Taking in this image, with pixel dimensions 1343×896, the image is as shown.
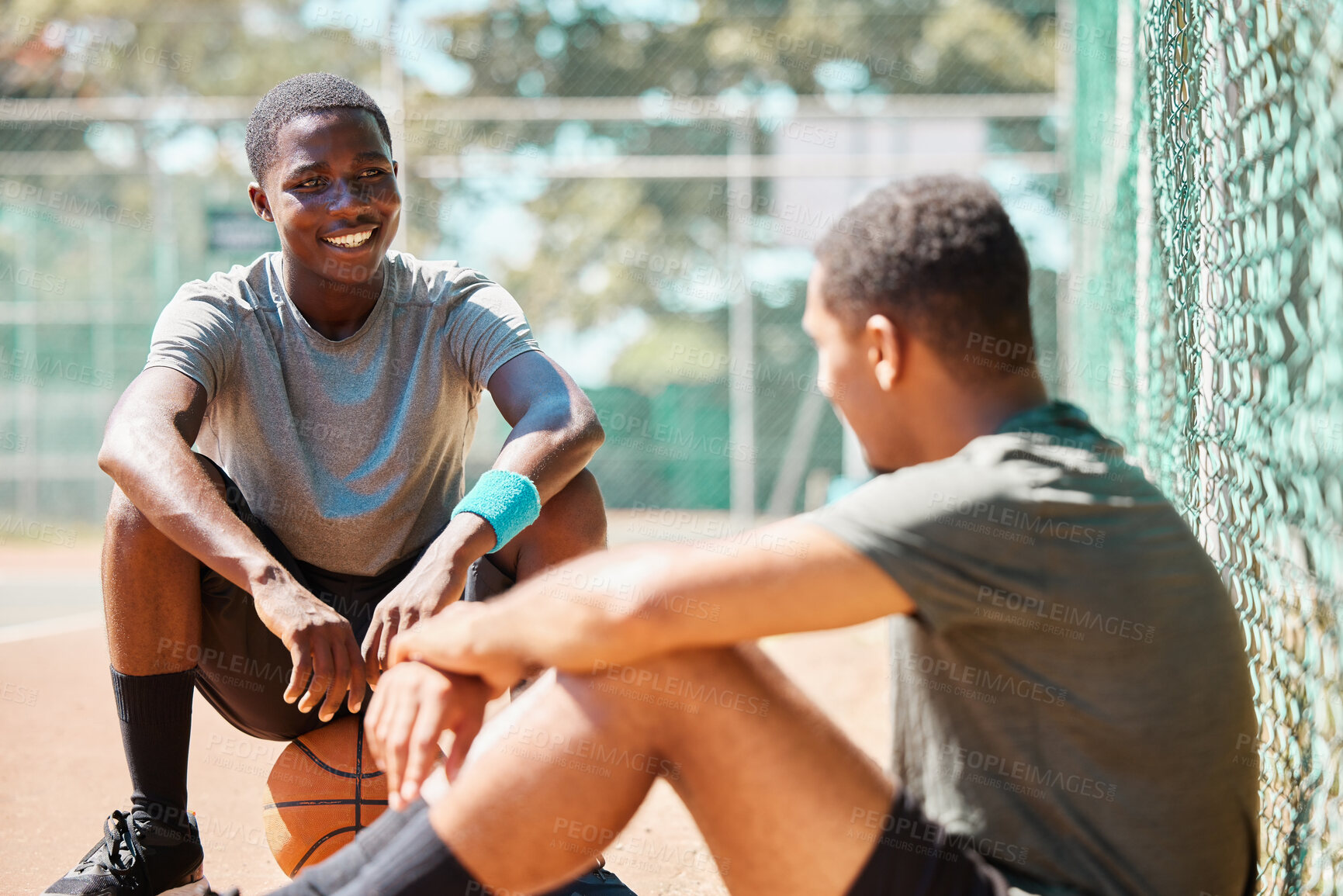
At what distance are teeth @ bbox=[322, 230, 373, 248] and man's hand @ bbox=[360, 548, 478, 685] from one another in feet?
3.08

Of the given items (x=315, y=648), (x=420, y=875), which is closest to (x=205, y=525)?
(x=315, y=648)

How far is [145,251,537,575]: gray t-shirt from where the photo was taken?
2.67 metres

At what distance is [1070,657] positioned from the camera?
1.50 meters

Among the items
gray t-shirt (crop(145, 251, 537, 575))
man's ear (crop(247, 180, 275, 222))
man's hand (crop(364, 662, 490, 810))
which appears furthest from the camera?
man's ear (crop(247, 180, 275, 222))

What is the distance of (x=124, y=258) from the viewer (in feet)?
35.2

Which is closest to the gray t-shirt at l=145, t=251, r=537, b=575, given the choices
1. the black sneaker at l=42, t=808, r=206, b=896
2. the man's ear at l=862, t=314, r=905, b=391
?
the black sneaker at l=42, t=808, r=206, b=896

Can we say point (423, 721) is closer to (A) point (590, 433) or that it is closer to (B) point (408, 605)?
(B) point (408, 605)

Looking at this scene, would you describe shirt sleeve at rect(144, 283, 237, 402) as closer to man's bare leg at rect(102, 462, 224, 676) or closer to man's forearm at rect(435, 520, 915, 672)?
man's bare leg at rect(102, 462, 224, 676)

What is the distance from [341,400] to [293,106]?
2.30 feet

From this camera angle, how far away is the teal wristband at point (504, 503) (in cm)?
237

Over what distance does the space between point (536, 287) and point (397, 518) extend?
32.4ft

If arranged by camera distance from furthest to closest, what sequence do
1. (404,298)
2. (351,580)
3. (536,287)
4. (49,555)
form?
1. (536,287)
2. (49,555)
3. (404,298)
4. (351,580)

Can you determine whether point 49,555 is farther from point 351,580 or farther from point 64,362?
point 351,580

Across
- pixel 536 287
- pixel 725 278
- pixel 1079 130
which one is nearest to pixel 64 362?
pixel 536 287
